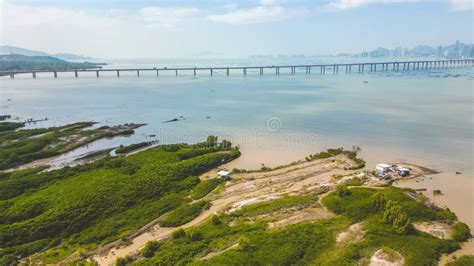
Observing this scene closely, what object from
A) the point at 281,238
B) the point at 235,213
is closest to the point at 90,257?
the point at 235,213

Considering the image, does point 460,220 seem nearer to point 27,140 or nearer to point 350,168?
point 350,168

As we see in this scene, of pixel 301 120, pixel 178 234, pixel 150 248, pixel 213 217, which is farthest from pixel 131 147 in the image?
pixel 301 120

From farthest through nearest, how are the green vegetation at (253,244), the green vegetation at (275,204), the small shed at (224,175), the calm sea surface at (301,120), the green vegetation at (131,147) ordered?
the green vegetation at (131,147)
the calm sea surface at (301,120)
the small shed at (224,175)
the green vegetation at (275,204)
the green vegetation at (253,244)

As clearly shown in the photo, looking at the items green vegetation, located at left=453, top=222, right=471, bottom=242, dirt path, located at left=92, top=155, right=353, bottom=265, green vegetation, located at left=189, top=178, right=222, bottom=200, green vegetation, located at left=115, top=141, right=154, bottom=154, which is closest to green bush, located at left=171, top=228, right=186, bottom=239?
dirt path, located at left=92, top=155, right=353, bottom=265

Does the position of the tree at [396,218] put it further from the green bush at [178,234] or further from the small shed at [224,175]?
the small shed at [224,175]

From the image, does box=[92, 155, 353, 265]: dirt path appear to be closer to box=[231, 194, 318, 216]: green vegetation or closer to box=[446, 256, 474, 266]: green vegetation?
box=[231, 194, 318, 216]: green vegetation

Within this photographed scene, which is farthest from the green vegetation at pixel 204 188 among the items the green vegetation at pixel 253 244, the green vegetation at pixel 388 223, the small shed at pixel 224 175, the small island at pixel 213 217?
the green vegetation at pixel 388 223

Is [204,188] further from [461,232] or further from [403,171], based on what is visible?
[403,171]
